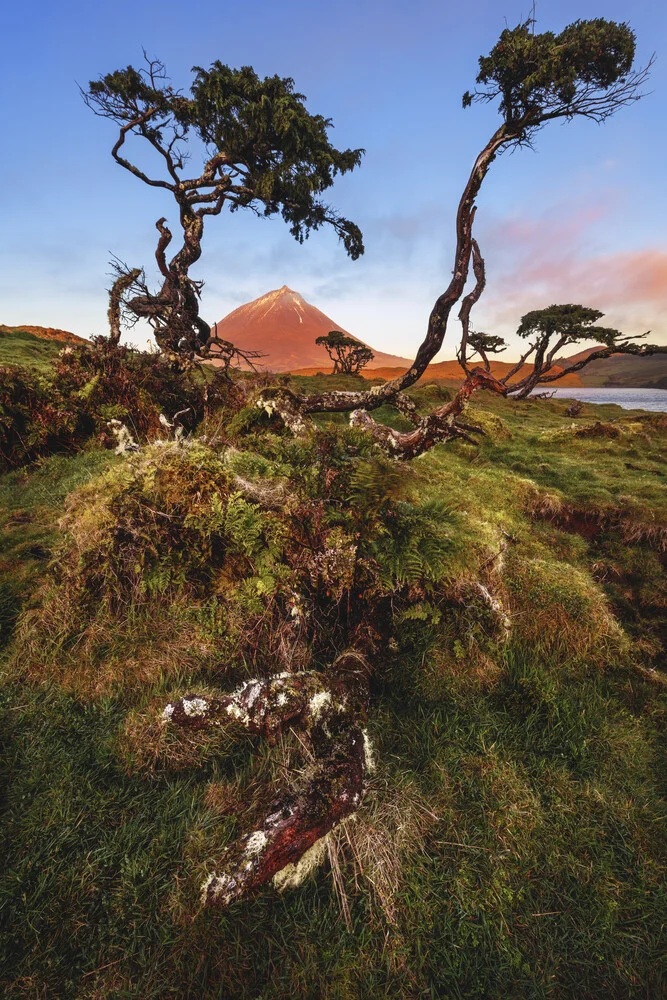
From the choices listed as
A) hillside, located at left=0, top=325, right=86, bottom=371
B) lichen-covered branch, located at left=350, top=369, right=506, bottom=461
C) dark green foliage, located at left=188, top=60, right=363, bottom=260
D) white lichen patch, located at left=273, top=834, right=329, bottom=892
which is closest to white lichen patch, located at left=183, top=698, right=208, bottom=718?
white lichen patch, located at left=273, top=834, right=329, bottom=892

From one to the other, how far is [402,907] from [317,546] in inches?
105

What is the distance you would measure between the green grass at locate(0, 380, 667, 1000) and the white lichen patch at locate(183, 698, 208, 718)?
38cm

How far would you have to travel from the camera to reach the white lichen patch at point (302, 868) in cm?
265

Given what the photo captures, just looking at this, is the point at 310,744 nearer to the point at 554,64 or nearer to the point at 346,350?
the point at 554,64

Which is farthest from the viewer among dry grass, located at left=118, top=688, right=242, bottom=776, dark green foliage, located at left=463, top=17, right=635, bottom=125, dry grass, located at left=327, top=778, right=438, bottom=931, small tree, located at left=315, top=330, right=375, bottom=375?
small tree, located at left=315, top=330, right=375, bottom=375

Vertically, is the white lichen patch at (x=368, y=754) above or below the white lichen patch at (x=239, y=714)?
below

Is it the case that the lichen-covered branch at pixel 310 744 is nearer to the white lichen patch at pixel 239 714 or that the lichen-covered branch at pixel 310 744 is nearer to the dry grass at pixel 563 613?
the white lichen patch at pixel 239 714

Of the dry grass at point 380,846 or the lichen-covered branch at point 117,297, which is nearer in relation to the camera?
the dry grass at point 380,846

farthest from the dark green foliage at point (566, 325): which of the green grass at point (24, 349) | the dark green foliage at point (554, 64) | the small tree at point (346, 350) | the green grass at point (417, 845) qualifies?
the small tree at point (346, 350)

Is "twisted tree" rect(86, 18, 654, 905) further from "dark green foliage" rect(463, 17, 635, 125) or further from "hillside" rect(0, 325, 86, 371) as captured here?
"hillside" rect(0, 325, 86, 371)

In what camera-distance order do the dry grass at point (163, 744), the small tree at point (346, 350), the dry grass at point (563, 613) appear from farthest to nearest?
the small tree at point (346, 350) → the dry grass at point (563, 613) → the dry grass at point (163, 744)

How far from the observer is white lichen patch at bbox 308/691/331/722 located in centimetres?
325

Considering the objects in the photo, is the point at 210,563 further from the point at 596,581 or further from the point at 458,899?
the point at 596,581

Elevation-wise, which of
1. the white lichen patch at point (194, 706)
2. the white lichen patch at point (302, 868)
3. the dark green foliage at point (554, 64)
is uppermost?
the dark green foliage at point (554, 64)
